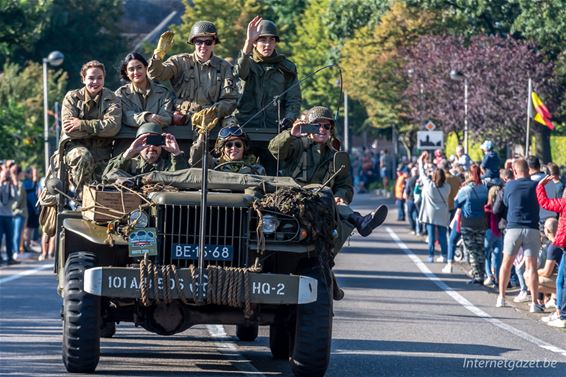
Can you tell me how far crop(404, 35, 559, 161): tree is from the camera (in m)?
51.6

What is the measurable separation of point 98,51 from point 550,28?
31443 mm

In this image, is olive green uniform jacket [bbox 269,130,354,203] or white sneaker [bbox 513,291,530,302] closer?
olive green uniform jacket [bbox 269,130,354,203]

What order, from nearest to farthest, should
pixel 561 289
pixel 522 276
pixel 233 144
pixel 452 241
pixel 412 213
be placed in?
pixel 233 144 → pixel 561 289 → pixel 522 276 → pixel 452 241 → pixel 412 213

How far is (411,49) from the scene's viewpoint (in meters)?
63.9

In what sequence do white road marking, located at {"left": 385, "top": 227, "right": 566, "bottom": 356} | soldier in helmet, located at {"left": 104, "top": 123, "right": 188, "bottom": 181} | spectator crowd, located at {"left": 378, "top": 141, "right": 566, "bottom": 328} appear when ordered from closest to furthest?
soldier in helmet, located at {"left": 104, "top": 123, "right": 188, "bottom": 181} → white road marking, located at {"left": 385, "top": 227, "right": 566, "bottom": 356} → spectator crowd, located at {"left": 378, "top": 141, "right": 566, "bottom": 328}

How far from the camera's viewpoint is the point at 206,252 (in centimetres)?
1191

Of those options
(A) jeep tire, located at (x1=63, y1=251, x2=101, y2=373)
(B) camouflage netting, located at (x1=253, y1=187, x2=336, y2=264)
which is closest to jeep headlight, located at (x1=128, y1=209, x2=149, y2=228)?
(A) jeep tire, located at (x1=63, y1=251, x2=101, y2=373)

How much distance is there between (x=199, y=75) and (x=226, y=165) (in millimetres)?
1713

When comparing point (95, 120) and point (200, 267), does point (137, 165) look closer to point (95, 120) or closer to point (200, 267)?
point (95, 120)

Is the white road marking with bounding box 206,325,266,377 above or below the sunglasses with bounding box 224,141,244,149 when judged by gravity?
below

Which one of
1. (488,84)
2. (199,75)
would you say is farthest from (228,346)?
(488,84)

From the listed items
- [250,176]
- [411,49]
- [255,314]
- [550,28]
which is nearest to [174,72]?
[250,176]

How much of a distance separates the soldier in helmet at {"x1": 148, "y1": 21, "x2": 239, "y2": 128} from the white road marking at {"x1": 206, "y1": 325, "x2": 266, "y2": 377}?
2248 millimetres

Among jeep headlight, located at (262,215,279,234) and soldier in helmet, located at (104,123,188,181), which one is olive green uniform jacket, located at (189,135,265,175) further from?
jeep headlight, located at (262,215,279,234)
